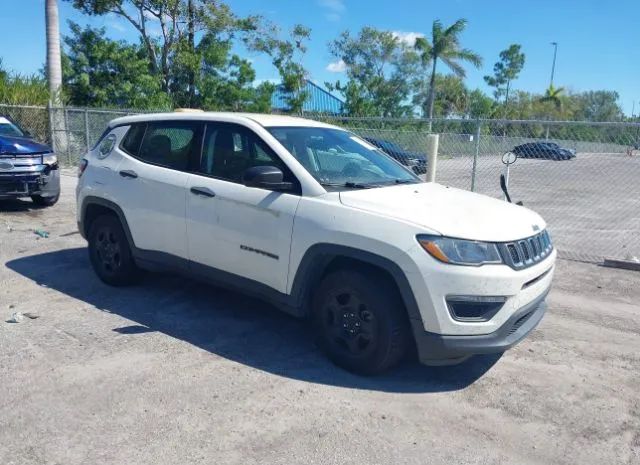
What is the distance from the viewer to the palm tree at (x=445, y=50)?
36219 mm

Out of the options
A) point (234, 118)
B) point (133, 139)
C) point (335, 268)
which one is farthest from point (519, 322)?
point (133, 139)

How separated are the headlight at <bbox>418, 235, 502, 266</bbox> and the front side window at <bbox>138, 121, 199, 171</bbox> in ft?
7.75

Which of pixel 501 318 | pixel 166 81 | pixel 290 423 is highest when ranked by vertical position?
pixel 166 81

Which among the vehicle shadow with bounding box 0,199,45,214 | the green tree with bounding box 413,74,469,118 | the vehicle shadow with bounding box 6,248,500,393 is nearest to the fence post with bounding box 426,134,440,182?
the vehicle shadow with bounding box 6,248,500,393

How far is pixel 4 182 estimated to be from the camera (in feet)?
29.1

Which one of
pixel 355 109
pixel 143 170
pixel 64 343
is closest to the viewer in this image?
→ pixel 64 343

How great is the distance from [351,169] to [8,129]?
26.2 feet

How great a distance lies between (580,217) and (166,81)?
19.8 meters

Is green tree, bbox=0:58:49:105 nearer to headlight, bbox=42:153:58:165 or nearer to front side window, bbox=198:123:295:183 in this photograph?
headlight, bbox=42:153:58:165

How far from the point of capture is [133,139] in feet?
17.8

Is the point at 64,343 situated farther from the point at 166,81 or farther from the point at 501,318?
the point at 166,81

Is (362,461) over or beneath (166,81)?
beneath

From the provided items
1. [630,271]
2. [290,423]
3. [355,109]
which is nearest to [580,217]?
[630,271]

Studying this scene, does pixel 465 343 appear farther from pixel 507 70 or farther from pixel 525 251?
pixel 507 70
